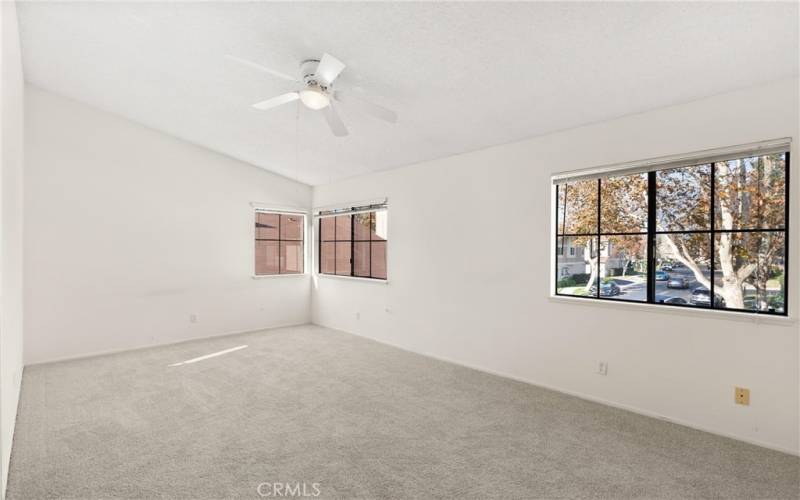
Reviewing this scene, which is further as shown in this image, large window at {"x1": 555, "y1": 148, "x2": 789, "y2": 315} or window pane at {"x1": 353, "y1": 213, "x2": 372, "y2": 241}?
window pane at {"x1": 353, "y1": 213, "x2": 372, "y2": 241}

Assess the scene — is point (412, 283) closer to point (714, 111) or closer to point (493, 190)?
point (493, 190)

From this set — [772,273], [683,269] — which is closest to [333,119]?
[683,269]

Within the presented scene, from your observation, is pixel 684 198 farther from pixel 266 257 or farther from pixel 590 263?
pixel 266 257

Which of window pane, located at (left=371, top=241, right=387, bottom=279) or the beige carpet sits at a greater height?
window pane, located at (left=371, top=241, right=387, bottom=279)

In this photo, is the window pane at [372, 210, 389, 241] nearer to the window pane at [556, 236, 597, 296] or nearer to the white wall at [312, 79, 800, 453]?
the white wall at [312, 79, 800, 453]

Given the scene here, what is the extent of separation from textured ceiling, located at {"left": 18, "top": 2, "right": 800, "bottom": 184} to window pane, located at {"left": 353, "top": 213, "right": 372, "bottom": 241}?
5.40ft

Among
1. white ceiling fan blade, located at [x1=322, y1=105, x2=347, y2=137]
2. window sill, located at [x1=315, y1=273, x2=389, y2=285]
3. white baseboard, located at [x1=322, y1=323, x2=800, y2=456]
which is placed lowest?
white baseboard, located at [x1=322, y1=323, x2=800, y2=456]

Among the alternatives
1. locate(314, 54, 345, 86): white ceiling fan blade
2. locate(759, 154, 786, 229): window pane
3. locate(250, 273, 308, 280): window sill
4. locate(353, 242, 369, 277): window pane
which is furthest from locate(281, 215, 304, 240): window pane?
locate(759, 154, 786, 229): window pane

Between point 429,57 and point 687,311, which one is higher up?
point 429,57

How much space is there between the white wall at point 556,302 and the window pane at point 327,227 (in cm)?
86

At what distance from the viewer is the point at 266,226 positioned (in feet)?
19.9

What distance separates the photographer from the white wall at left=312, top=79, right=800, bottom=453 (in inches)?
99.7

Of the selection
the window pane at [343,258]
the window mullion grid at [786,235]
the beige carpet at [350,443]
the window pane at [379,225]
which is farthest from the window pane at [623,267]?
the window pane at [343,258]

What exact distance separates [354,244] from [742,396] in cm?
451
